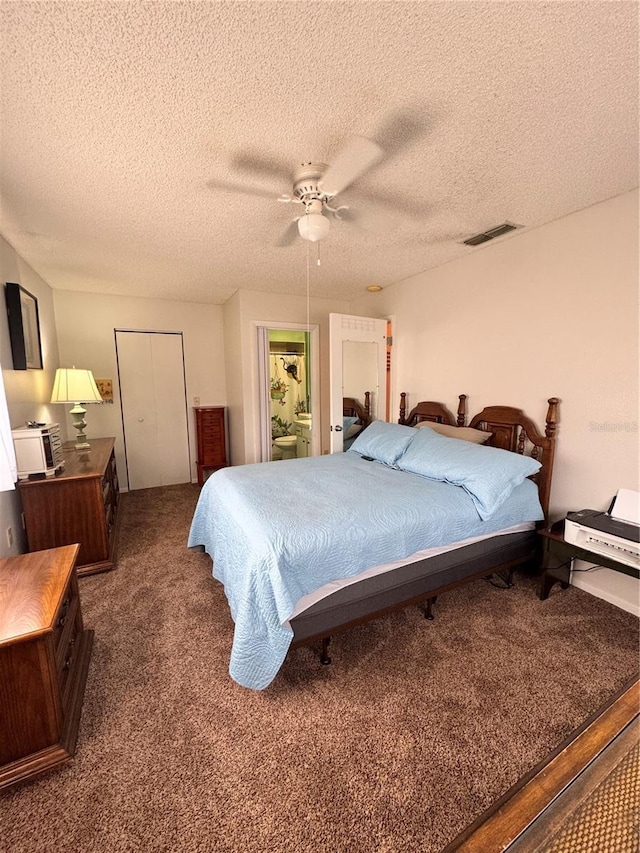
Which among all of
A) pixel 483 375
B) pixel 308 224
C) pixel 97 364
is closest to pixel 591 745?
pixel 308 224

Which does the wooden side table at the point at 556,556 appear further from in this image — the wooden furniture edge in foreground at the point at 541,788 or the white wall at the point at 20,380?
the white wall at the point at 20,380

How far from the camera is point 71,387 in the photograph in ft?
9.95

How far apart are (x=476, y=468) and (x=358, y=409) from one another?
1.81 m

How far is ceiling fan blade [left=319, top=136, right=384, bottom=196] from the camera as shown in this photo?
1271 mm

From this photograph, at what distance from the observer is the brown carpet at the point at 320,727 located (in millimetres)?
1110

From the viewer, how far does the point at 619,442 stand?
6.99 feet

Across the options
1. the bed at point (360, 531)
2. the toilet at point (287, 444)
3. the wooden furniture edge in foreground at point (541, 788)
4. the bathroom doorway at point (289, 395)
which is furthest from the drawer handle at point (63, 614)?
the toilet at point (287, 444)

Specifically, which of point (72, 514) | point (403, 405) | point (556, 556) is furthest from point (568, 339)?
point (72, 514)

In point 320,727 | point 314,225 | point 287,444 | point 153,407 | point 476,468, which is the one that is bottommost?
point 320,727

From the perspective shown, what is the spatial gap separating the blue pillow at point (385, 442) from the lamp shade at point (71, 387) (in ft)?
8.18

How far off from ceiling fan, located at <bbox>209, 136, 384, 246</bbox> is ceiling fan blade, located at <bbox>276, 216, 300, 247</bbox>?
334 mm

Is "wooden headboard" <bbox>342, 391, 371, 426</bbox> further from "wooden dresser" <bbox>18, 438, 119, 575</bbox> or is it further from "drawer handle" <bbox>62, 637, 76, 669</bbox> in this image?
"drawer handle" <bbox>62, 637, 76, 669</bbox>

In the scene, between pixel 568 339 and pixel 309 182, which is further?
pixel 568 339

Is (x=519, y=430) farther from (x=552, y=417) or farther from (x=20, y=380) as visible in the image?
(x=20, y=380)
